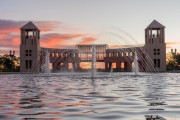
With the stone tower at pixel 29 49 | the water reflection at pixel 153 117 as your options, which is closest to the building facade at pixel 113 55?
the stone tower at pixel 29 49

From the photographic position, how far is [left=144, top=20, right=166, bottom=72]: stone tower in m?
106

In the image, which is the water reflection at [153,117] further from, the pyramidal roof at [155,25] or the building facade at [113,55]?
the pyramidal roof at [155,25]

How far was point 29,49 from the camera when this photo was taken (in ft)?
358

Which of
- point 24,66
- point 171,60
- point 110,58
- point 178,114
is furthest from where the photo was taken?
point 171,60

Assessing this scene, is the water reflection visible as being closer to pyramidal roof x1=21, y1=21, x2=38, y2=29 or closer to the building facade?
the building facade

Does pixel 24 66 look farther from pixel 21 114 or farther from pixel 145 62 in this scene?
pixel 21 114

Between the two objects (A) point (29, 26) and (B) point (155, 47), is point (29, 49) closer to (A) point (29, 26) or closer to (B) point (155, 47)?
(A) point (29, 26)

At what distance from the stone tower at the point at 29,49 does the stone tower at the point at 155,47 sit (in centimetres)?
3240

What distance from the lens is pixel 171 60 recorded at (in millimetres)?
136625

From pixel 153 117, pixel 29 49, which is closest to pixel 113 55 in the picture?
pixel 29 49

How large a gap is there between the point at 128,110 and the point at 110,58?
11259 cm

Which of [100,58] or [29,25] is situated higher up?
[29,25]

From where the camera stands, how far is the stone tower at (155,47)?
10644cm

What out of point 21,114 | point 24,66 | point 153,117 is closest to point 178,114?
point 153,117
